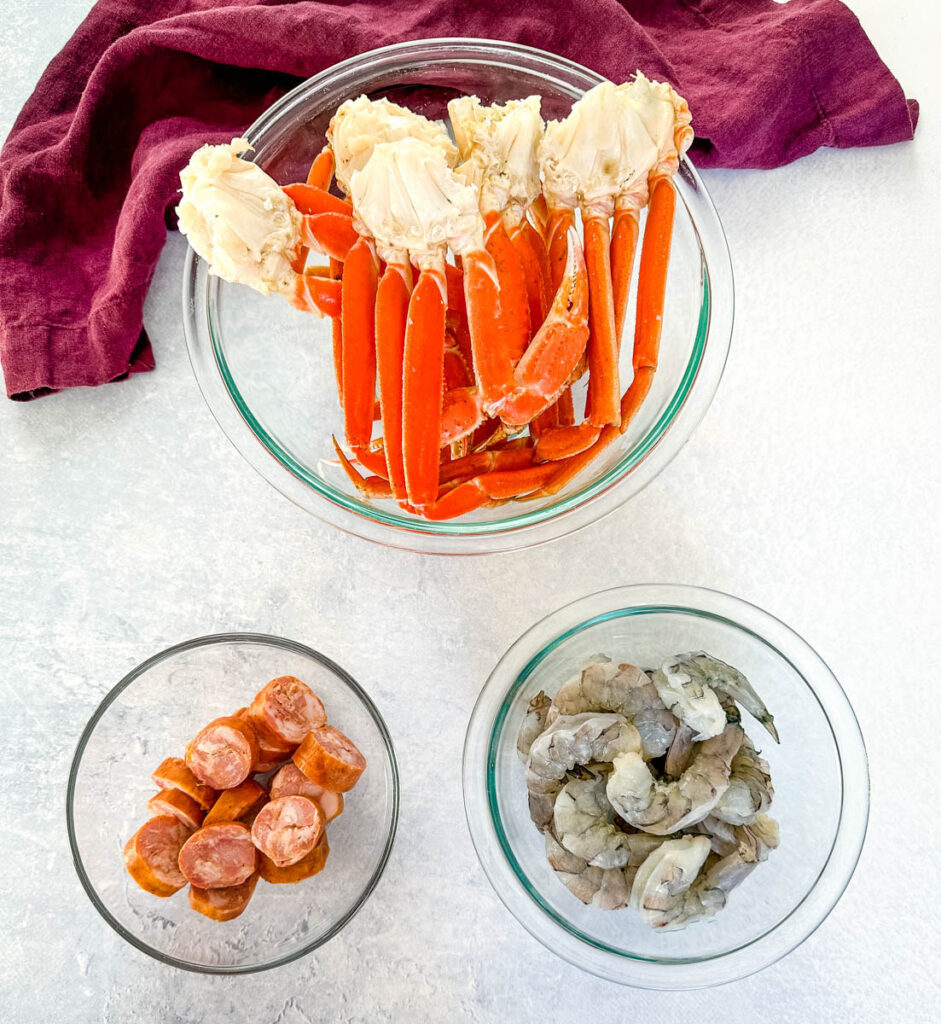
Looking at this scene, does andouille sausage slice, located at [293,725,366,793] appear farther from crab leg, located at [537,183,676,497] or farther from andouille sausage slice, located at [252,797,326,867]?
crab leg, located at [537,183,676,497]

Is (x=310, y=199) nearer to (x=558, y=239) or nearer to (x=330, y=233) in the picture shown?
(x=330, y=233)

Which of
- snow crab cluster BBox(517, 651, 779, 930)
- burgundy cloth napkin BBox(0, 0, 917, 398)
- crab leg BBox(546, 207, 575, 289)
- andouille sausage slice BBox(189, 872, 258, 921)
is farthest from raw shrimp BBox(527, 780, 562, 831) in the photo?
burgundy cloth napkin BBox(0, 0, 917, 398)

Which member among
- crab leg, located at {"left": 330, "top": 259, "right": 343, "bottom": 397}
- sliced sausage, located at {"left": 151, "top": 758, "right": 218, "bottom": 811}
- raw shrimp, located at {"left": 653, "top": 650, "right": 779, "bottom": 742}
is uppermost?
crab leg, located at {"left": 330, "top": 259, "right": 343, "bottom": 397}

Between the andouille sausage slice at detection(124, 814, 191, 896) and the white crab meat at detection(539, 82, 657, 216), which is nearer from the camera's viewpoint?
the white crab meat at detection(539, 82, 657, 216)

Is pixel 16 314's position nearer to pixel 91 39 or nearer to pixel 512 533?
pixel 91 39

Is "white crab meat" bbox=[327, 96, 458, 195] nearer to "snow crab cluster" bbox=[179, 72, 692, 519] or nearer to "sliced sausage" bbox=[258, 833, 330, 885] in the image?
"snow crab cluster" bbox=[179, 72, 692, 519]

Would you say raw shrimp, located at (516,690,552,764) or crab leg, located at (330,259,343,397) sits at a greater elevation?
crab leg, located at (330,259,343,397)

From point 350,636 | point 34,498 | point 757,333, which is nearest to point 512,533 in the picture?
point 350,636
